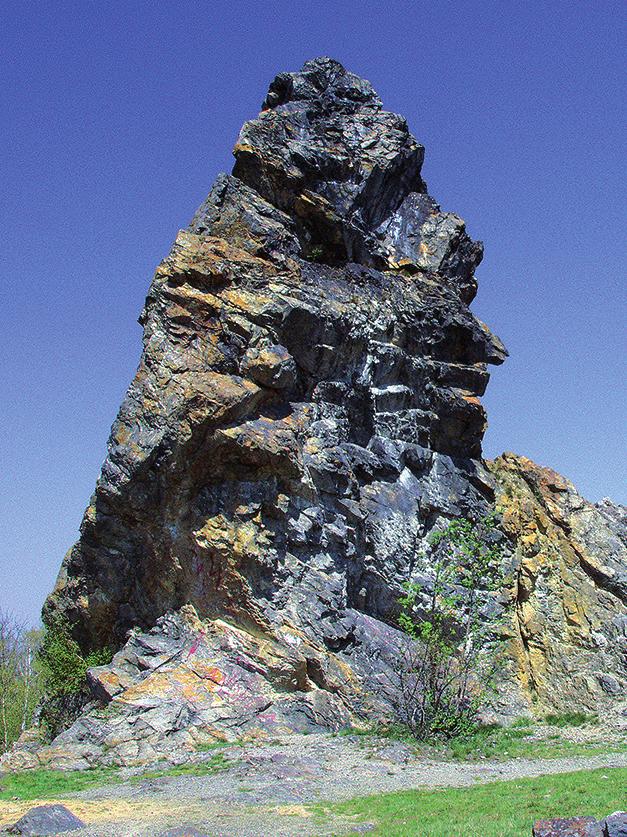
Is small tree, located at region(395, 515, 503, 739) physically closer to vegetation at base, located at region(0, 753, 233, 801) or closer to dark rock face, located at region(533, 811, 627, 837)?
vegetation at base, located at region(0, 753, 233, 801)

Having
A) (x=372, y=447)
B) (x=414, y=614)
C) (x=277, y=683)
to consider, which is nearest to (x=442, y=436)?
(x=372, y=447)

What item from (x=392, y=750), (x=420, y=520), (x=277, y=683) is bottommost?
(x=392, y=750)

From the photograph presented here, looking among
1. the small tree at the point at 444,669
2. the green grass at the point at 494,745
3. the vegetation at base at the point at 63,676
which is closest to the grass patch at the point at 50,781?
the green grass at the point at 494,745

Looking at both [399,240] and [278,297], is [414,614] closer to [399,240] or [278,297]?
[278,297]

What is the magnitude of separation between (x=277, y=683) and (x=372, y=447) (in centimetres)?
1148

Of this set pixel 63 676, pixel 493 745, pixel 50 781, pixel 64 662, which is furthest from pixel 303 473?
pixel 63 676

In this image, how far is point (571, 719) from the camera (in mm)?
27234

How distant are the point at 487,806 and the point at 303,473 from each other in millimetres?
15083

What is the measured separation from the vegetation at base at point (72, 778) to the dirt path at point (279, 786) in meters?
0.46

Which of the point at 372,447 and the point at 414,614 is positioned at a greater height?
the point at 372,447

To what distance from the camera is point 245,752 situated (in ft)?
64.5

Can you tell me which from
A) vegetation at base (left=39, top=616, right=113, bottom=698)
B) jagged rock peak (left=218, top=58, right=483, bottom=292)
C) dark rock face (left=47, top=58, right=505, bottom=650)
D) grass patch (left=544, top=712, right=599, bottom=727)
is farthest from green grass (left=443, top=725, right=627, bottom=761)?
jagged rock peak (left=218, top=58, right=483, bottom=292)

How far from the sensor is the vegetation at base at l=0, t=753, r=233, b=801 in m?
16.2

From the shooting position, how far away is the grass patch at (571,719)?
87.0 feet
